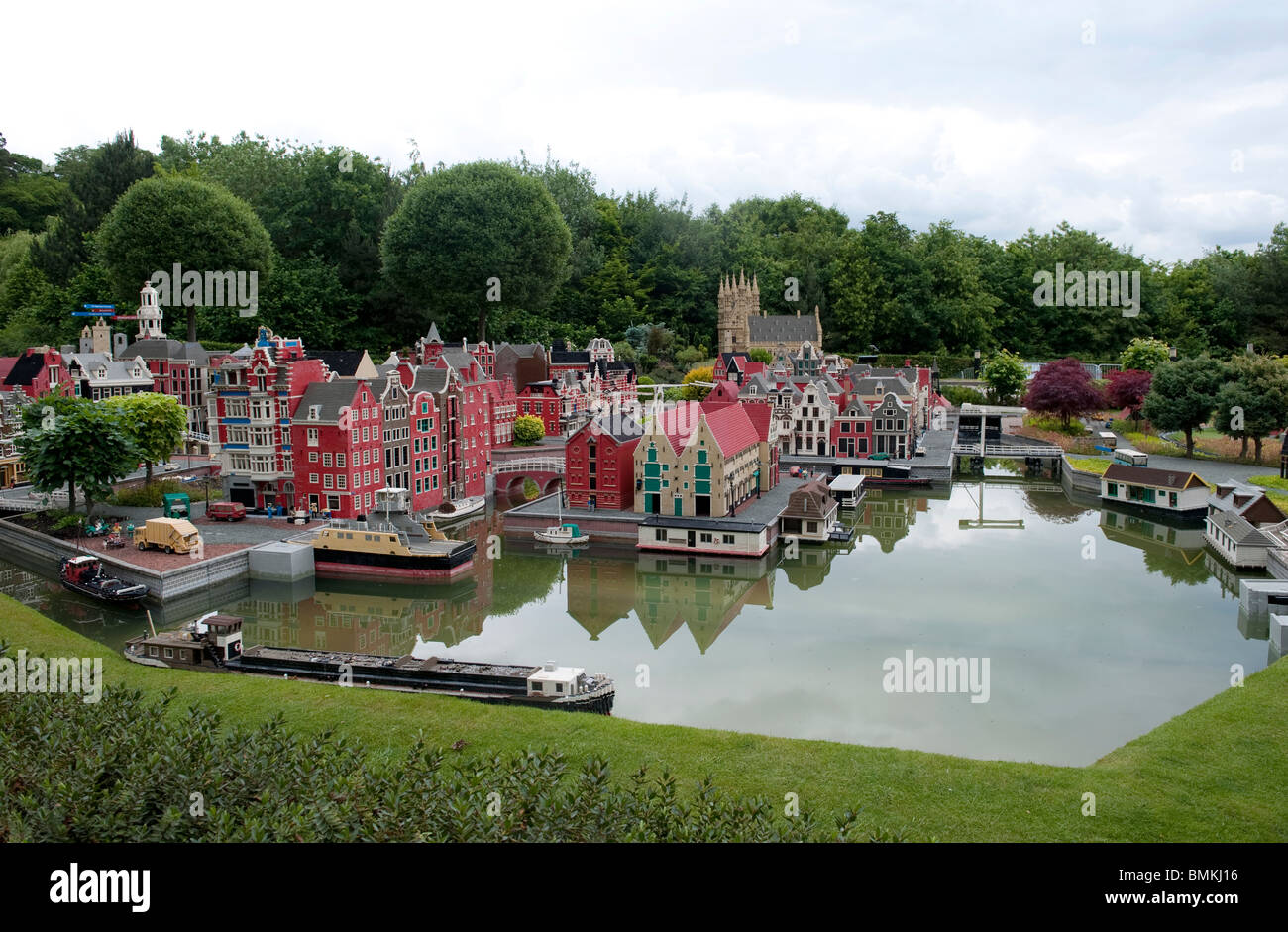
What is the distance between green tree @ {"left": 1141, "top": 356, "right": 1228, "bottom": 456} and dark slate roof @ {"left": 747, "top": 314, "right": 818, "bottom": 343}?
1222 inches

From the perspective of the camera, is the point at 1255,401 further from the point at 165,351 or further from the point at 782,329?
the point at 165,351

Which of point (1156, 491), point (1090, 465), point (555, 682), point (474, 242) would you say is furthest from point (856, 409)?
point (555, 682)

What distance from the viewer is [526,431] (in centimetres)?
5212

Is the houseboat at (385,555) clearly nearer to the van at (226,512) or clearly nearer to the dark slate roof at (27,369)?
the van at (226,512)

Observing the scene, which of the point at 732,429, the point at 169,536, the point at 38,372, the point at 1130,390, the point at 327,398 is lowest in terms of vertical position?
the point at 169,536

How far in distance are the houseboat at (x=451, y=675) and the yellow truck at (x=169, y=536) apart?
29.4 ft

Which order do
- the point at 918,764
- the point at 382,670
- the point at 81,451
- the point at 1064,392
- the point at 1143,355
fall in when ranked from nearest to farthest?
the point at 918,764, the point at 382,670, the point at 81,451, the point at 1064,392, the point at 1143,355

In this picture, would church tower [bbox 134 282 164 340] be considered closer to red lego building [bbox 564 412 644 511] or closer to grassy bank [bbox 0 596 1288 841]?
red lego building [bbox 564 412 644 511]

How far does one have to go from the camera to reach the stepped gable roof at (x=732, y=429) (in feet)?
124

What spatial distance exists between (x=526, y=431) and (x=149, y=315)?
72.1ft

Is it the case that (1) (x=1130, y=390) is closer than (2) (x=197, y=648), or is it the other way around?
(2) (x=197, y=648)

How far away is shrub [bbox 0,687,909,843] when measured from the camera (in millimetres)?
10688

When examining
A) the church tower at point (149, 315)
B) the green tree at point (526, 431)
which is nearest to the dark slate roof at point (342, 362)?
the green tree at point (526, 431)

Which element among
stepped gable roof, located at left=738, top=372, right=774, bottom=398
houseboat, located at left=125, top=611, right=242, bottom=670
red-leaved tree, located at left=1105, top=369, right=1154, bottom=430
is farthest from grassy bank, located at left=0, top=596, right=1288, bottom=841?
red-leaved tree, located at left=1105, top=369, right=1154, bottom=430
